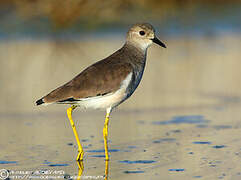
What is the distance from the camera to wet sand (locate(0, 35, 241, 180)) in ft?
22.5

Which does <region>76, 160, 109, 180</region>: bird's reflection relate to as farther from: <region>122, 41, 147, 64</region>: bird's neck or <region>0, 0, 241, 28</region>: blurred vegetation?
<region>0, 0, 241, 28</region>: blurred vegetation

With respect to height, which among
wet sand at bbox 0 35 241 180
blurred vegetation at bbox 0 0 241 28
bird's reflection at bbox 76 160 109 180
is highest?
blurred vegetation at bbox 0 0 241 28

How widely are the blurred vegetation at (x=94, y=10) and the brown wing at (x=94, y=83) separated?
747 centimetres

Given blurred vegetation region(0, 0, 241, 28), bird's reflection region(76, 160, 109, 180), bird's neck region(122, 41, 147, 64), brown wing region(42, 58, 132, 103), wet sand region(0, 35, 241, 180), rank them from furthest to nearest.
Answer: blurred vegetation region(0, 0, 241, 28) < bird's neck region(122, 41, 147, 64) < brown wing region(42, 58, 132, 103) < wet sand region(0, 35, 241, 180) < bird's reflection region(76, 160, 109, 180)

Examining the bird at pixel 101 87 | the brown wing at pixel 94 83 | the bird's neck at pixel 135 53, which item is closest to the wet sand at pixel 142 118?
the bird at pixel 101 87

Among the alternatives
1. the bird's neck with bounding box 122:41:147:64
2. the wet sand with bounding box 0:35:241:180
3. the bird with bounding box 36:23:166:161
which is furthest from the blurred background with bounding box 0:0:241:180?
the bird's neck with bounding box 122:41:147:64

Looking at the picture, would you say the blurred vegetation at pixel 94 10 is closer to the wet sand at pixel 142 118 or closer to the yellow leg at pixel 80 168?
the wet sand at pixel 142 118

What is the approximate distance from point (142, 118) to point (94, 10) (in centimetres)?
693

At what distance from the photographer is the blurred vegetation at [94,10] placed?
48.3ft

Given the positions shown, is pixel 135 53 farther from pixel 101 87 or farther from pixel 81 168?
pixel 81 168

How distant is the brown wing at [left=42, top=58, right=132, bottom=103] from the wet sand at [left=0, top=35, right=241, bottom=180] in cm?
68

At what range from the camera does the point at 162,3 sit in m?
16.7

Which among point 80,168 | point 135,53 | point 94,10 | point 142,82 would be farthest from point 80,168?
point 94,10

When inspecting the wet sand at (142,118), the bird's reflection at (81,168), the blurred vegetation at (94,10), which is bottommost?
the bird's reflection at (81,168)
